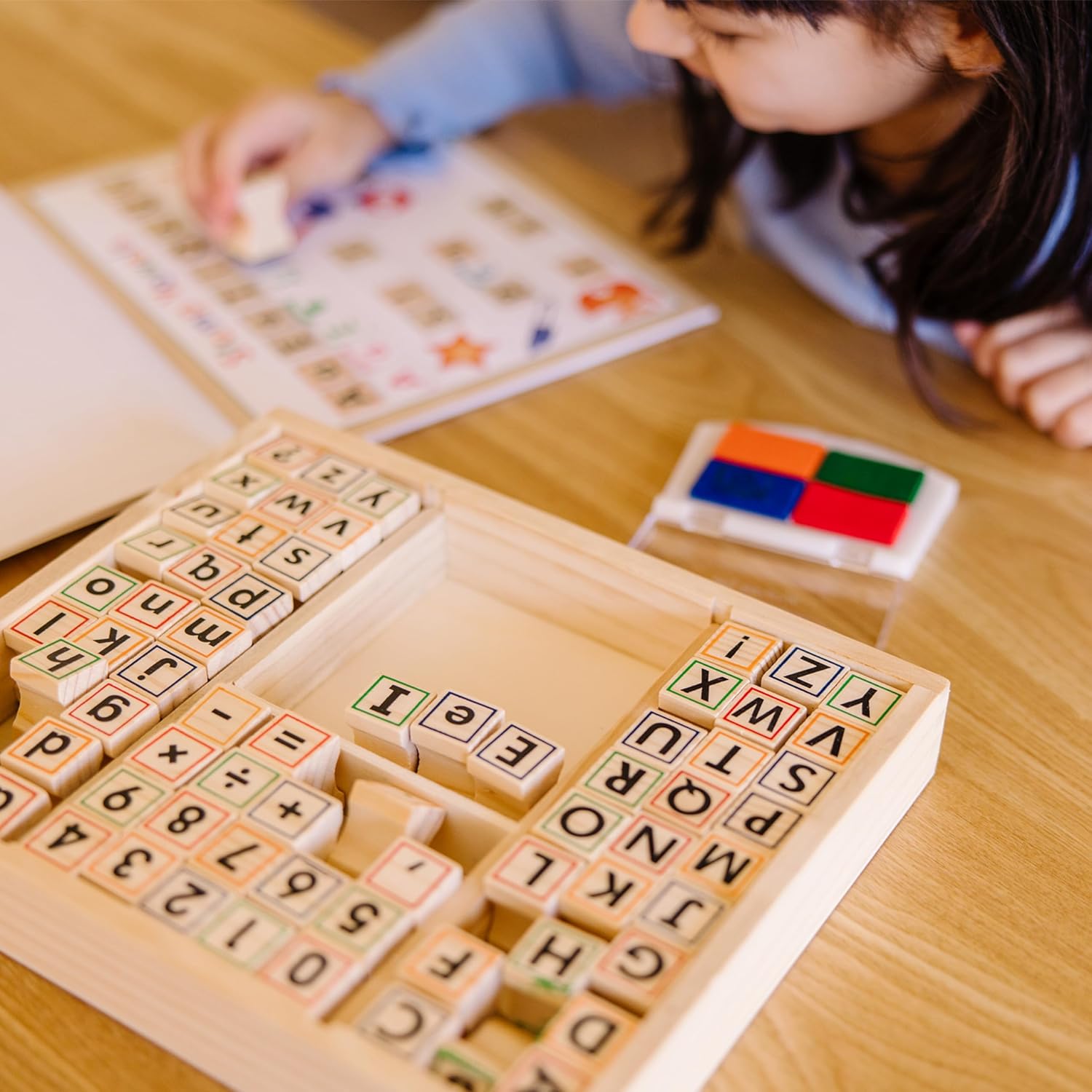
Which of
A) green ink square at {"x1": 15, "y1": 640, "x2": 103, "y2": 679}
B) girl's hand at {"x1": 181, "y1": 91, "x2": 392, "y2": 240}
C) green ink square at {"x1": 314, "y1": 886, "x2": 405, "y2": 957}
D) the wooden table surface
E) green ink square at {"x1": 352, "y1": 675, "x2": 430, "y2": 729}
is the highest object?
girl's hand at {"x1": 181, "y1": 91, "x2": 392, "y2": 240}

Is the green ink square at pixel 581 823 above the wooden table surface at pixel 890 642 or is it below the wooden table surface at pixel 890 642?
above

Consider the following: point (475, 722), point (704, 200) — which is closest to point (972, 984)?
point (475, 722)

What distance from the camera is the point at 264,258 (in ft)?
3.12

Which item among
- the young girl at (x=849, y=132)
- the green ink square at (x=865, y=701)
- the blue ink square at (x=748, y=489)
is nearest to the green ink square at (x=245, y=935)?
the green ink square at (x=865, y=701)

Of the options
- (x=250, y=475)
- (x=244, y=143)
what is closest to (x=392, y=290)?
(x=244, y=143)

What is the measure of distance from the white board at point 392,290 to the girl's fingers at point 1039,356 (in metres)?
0.20

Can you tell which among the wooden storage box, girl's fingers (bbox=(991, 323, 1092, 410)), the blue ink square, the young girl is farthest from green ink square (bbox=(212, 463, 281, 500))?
girl's fingers (bbox=(991, 323, 1092, 410))

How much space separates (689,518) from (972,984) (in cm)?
30

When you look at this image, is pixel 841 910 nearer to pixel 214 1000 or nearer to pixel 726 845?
pixel 726 845

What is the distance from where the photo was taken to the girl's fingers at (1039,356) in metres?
0.82

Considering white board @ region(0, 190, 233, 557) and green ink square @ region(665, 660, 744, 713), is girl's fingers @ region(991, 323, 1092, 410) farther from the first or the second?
white board @ region(0, 190, 233, 557)

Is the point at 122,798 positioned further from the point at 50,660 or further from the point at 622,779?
the point at 622,779

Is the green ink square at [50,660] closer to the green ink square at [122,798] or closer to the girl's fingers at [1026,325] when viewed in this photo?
the green ink square at [122,798]

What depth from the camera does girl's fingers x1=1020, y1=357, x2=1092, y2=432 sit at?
31.7 inches
